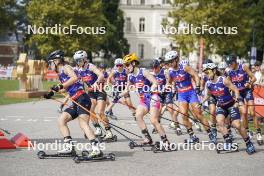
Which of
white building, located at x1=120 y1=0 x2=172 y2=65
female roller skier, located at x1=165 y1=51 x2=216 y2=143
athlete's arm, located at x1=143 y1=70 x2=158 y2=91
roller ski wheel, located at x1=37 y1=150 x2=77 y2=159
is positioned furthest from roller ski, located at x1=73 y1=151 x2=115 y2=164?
white building, located at x1=120 y1=0 x2=172 y2=65

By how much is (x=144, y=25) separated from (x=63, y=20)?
163 ft

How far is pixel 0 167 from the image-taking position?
1054 centimetres

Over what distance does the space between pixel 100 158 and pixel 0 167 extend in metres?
2.03

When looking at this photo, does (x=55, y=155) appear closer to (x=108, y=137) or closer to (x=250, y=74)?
(x=108, y=137)

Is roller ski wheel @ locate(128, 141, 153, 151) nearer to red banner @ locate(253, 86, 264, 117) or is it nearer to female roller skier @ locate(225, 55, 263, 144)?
female roller skier @ locate(225, 55, 263, 144)

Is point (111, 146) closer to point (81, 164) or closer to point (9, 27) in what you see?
point (81, 164)

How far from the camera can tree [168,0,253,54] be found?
1976 inches

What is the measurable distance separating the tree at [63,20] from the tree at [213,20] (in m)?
11.7

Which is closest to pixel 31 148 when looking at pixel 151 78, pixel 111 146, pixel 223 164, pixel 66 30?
pixel 111 146

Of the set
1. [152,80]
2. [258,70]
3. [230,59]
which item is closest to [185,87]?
[230,59]

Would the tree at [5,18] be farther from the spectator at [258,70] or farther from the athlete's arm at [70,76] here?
the athlete's arm at [70,76]

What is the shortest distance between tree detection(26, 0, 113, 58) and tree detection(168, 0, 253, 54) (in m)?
11.7

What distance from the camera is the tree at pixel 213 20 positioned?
5019cm

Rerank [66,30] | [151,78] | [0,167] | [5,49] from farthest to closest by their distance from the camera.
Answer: [5,49] < [66,30] < [151,78] < [0,167]
